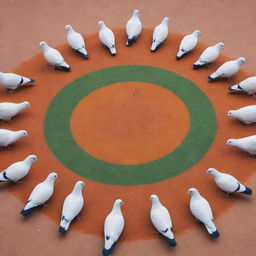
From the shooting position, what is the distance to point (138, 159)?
8398 mm

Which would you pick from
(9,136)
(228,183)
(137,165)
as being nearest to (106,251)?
(137,165)

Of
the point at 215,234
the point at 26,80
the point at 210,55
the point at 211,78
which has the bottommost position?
the point at 215,234

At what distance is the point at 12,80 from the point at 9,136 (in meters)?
1.72

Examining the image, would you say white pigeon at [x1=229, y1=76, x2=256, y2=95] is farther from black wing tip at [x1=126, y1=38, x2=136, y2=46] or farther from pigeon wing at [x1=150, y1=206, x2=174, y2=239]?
pigeon wing at [x1=150, y1=206, x2=174, y2=239]

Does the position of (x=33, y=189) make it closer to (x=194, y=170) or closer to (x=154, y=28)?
(x=194, y=170)

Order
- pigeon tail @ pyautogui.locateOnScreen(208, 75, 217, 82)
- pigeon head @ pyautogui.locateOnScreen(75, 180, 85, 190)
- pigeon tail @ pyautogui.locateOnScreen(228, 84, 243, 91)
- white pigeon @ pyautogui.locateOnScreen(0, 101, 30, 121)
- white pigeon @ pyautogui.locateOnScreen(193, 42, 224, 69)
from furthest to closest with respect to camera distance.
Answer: white pigeon @ pyautogui.locateOnScreen(193, 42, 224, 69) < pigeon tail @ pyautogui.locateOnScreen(208, 75, 217, 82) < pigeon tail @ pyautogui.locateOnScreen(228, 84, 243, 91) < white pigeon @ pyautogui.locateOnScreen(0, 101, 30, 121) < pigeon head @ pyautogui.locateOnScreen(75, 180, 85, 190)

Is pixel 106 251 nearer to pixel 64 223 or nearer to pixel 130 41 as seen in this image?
pixel 64 223

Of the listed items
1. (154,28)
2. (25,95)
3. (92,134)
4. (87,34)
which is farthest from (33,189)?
(154,28)

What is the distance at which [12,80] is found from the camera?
9.56 metres

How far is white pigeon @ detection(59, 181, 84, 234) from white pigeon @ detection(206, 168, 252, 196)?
2.31 meters

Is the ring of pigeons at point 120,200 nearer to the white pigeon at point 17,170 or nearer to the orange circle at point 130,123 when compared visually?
the white pigeon at point 17,170

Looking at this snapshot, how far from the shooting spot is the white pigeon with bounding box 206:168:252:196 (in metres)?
7.48

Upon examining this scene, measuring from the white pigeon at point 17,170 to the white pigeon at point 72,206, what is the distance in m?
1.02

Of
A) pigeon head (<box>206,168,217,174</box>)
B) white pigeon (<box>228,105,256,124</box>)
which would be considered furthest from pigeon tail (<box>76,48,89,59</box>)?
pigeon head (<box>206,168,217,174</box>)
